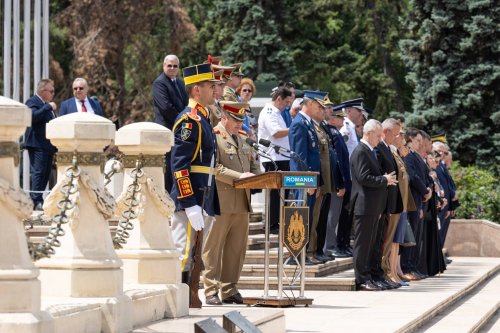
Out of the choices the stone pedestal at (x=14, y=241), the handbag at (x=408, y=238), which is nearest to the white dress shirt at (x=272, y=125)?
the handbag at (x=408, y=238)

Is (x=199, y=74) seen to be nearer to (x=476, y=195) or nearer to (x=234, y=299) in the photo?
(x=234, y=299)

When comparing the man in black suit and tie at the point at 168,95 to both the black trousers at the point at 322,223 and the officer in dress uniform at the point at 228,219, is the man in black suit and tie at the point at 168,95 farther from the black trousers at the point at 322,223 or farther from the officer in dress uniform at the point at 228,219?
the black trousers at the point at 322,223

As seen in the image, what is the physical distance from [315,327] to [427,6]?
79.3 ft

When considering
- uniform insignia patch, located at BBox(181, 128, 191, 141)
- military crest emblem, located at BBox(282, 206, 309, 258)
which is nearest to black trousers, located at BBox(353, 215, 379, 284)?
military crest emblem, located at BBox(282, 206, 309, 258)

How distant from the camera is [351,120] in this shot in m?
18.0

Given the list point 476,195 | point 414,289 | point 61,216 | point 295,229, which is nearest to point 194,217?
point 295,229

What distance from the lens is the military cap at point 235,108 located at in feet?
39.3

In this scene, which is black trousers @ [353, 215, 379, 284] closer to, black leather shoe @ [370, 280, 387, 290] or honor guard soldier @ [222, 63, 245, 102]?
black leather shoe @ [370, 280, 387, 290]

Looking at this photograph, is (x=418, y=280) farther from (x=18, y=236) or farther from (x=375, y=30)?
(x=375, y=30)

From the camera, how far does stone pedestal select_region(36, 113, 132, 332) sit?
320 inches

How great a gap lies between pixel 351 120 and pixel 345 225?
1.60 meters

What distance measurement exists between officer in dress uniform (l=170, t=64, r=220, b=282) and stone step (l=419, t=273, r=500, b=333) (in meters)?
2.73

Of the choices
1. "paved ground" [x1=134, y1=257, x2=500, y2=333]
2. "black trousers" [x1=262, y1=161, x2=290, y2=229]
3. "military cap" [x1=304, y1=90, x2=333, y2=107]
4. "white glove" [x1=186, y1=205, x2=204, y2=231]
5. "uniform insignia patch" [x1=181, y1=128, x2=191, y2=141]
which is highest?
"military cap" [x1=304, y1=90, x2=333, y2=107]

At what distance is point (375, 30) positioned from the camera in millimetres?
46344
